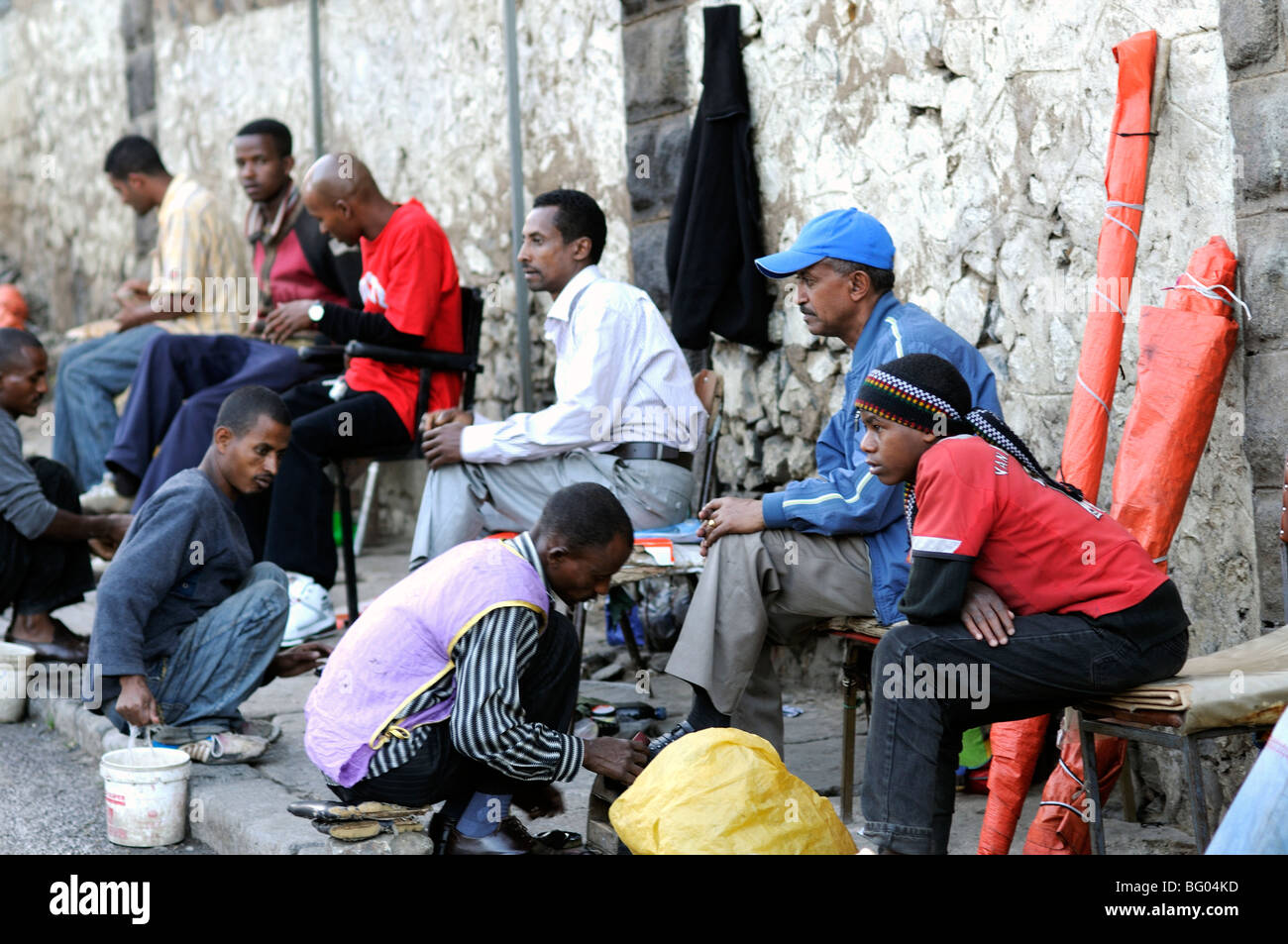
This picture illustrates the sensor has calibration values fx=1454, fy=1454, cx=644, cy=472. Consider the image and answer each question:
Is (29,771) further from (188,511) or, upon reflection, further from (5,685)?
(188,511)

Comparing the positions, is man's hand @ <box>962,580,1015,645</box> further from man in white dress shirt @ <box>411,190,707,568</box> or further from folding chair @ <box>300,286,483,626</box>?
folding chair @ <box>300,286,483,626</box>

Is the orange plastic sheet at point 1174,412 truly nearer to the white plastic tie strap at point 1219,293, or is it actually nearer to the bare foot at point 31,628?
the white plastic tie strap at point 1219,293

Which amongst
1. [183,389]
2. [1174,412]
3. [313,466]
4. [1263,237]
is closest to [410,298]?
[313,466]

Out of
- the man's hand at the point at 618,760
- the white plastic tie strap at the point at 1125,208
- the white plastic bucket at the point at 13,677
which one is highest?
the white plastic tie strap at the point at 1125,208

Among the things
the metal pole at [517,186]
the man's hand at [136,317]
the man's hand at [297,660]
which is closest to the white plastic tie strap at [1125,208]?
Answer: the man's hand at [297,660]

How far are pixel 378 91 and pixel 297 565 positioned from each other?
291 centimetres

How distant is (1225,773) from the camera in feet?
11.0

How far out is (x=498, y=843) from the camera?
3.13 meters

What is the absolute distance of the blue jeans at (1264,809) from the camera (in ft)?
7.19

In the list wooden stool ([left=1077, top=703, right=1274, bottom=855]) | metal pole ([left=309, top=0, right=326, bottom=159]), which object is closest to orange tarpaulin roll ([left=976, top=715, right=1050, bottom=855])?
wooden stool ([left=1077, top=703, right=1274, bottom=855])

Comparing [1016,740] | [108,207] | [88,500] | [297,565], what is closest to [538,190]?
[297,565]

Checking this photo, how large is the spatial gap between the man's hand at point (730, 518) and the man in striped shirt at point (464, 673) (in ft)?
1.70

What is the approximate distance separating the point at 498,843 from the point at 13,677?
2.51 meters

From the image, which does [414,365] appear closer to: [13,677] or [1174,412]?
[13,677]
